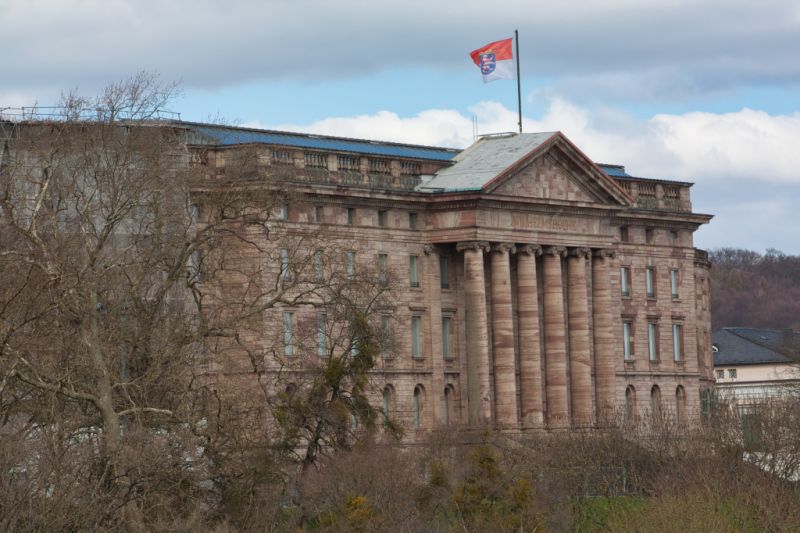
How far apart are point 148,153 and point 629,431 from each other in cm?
3382

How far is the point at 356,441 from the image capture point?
103 meters

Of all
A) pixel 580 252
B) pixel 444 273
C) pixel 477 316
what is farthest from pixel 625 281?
pixel 477 316

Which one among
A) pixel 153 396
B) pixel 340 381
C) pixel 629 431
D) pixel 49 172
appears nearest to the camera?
pixel 49 172

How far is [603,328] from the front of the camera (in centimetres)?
15425

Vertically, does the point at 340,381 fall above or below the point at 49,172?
below

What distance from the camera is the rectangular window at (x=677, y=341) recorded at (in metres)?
164

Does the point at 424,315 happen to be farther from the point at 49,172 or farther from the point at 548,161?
the point at 49,172

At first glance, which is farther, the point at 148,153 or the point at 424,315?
the point at 424,315

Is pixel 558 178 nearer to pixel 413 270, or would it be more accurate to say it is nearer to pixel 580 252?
pixel 580 252

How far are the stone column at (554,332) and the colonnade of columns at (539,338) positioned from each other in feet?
0.20

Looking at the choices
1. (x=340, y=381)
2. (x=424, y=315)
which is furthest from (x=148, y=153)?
(x=424, y=315)

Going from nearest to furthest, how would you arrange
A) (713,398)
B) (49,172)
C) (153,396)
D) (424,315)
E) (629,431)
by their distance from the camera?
(49,172), (153,396), (629,431), (424,315), (713,398)

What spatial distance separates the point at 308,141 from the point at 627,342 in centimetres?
2736

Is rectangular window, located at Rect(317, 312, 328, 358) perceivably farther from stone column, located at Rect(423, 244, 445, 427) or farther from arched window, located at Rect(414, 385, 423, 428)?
stone column, located at Rect(423, 244, 445, 427)
